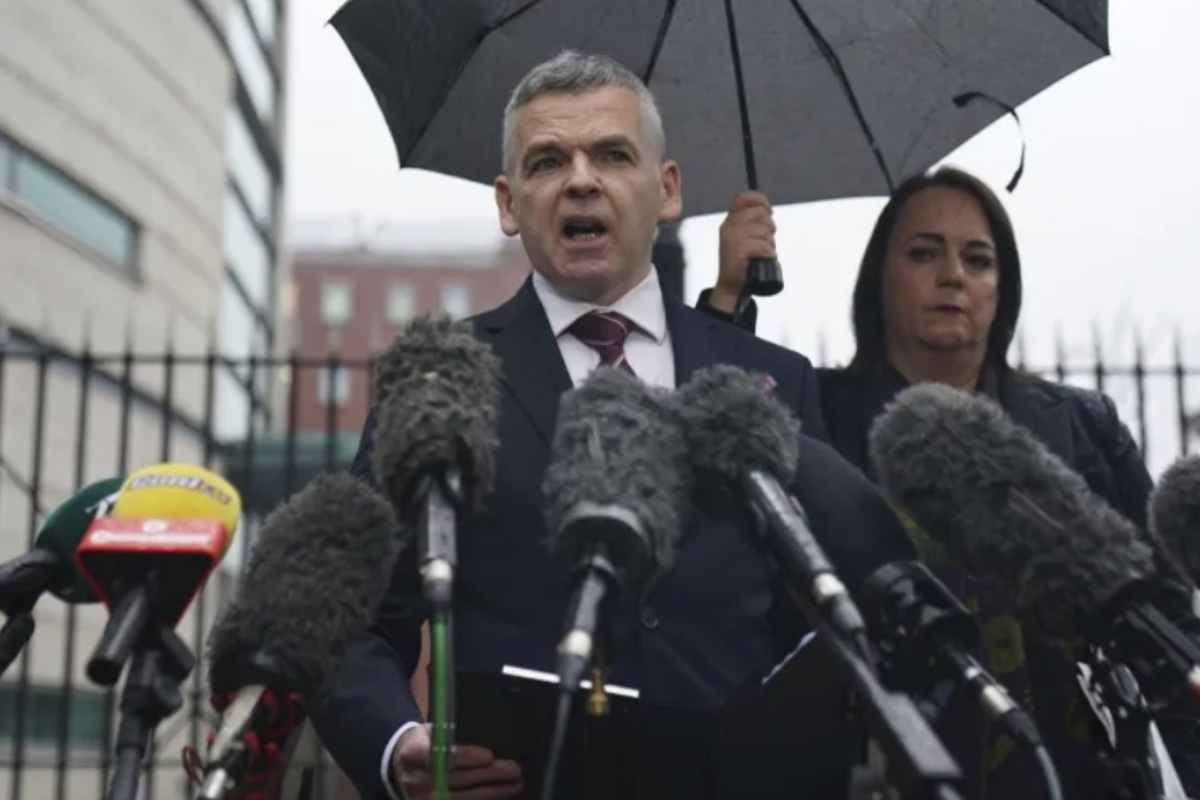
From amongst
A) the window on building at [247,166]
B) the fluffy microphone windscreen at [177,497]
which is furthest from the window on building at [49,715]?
the fluffy microphone windscreen at [177,497]

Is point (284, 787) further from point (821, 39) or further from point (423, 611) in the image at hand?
point (821, 39)

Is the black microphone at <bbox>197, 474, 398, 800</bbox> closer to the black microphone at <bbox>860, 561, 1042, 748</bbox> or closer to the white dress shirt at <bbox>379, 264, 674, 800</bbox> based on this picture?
the black microphone at <bbox>860, 561, 1042, 748</bbox>

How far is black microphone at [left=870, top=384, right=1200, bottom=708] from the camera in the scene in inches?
70.9

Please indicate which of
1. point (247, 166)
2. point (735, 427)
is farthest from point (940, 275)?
point (247, 166)

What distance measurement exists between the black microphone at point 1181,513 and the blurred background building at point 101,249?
37.2 feet

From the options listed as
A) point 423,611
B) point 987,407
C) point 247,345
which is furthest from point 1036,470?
point 247,345

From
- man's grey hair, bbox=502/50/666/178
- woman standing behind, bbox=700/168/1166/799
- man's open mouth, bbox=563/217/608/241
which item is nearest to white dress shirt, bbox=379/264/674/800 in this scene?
man's open mouth, bbox=563/217/608/241

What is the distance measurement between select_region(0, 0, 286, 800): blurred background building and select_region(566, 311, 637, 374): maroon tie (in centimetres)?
1069

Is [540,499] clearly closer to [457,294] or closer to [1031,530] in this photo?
A: [1031,530]

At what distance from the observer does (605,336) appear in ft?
8.77

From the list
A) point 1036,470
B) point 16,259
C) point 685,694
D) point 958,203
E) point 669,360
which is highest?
point 16,259

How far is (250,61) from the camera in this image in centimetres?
2992

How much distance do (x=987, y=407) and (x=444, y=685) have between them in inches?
31.9

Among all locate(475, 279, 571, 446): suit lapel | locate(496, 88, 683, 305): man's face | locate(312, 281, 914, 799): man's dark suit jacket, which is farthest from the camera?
locate(496, 88, 683, 305): man's face
